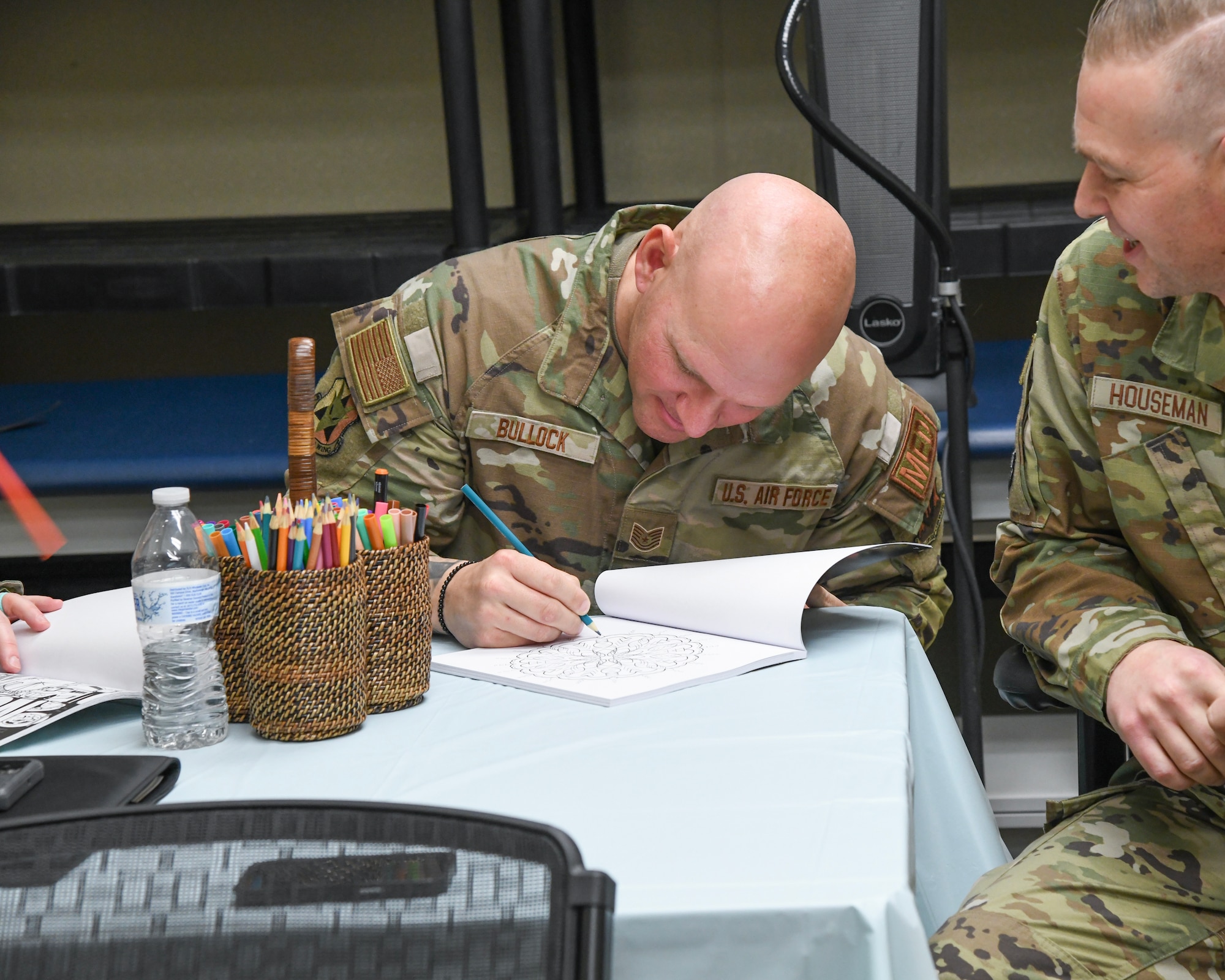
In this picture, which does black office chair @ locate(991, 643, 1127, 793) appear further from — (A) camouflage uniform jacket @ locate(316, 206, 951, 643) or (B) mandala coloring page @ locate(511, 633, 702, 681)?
(B) mandala coloring page @ locate(511, 633, 702, 681)

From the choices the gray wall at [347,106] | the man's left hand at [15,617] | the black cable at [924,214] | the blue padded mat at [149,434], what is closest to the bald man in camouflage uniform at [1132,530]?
the black cable at [924,214]

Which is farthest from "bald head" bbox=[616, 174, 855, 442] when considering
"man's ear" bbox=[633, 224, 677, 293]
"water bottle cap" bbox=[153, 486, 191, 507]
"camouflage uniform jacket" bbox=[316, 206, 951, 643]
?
"water bottle cap" bbox=[153, 486, 191, 507]

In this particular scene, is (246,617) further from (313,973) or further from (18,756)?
(313,973)

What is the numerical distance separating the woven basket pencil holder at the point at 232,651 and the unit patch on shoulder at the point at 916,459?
819mm

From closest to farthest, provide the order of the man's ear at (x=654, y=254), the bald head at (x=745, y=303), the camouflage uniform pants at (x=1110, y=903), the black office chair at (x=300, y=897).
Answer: the black office chair at (x=300, y=897) < the camouflage uniform pants at (x=1110, y=903) < the bald head at (x=745, y=303) < the man's ear at (x=654, y=254)

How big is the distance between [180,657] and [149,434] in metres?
2.17

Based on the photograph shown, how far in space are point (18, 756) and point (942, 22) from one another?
1.66 m

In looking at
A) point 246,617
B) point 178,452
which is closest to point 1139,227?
point 246,617

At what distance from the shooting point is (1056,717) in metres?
2.34

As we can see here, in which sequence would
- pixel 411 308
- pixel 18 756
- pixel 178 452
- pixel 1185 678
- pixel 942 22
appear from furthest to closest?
pixel 178 452, pixel 942 22, pixel 411 308, pixel 1185 678, pixel 18 756

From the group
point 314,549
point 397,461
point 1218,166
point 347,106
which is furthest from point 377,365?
point 347,106

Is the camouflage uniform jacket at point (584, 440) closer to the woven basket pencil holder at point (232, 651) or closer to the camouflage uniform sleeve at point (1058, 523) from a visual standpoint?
the camouflage uniform sleeve at point (1058, 523)

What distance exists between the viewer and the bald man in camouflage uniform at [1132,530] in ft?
3.18

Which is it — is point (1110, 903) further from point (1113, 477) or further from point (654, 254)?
point (654, 254)
